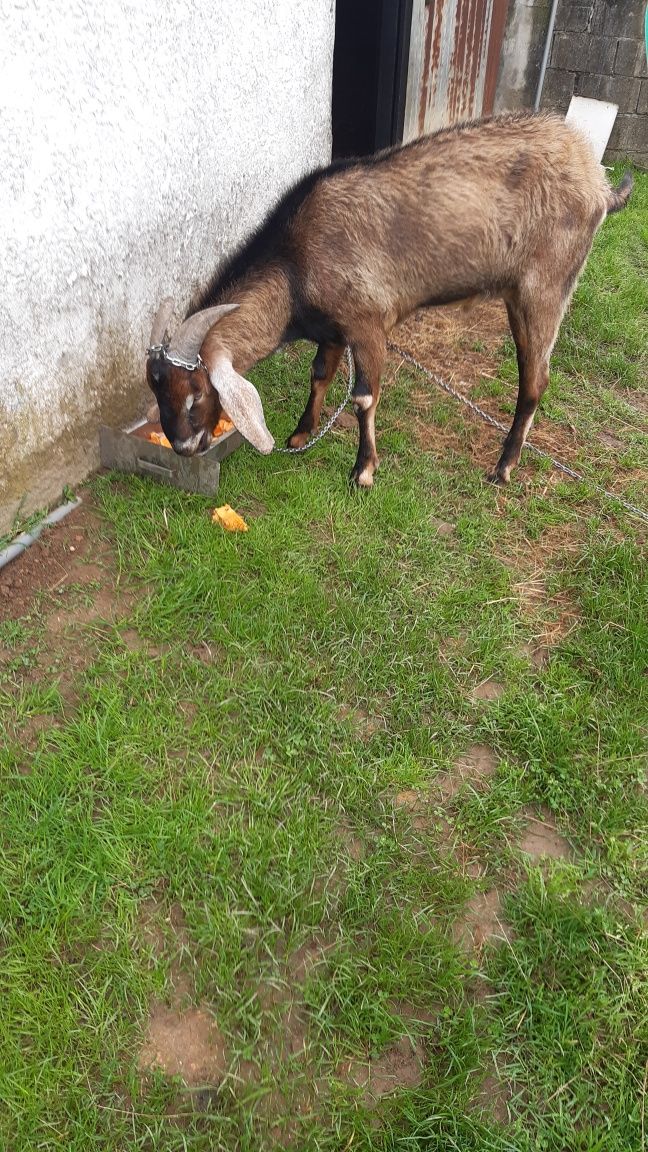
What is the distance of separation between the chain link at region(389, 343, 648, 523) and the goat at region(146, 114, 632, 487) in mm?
747

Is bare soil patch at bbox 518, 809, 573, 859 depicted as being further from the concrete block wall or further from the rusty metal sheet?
the concrete block wall

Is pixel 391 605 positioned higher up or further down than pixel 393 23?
further down

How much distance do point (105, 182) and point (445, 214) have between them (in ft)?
5.53

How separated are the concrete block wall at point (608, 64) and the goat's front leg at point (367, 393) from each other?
23.4 ft

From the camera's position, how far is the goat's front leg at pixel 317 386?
435 cm

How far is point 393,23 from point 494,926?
6.23 meters

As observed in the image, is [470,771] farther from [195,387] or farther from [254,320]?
[254,320]

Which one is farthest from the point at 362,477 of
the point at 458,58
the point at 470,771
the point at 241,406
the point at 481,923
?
the point at 458,58

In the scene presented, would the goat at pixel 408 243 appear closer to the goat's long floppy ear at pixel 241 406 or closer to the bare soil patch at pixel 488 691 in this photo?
the goat's long floppy ear at pixel 241 406

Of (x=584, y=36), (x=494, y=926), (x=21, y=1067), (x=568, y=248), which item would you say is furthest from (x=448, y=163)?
(x=584, y=36)

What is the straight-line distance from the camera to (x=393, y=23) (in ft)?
18.8

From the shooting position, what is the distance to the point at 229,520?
3.68m

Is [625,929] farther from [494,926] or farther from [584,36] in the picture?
[584,36]

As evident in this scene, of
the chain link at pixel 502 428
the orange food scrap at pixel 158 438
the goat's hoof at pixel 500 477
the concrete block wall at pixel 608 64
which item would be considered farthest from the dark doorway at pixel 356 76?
the orange food scrap at pixel 158 438
